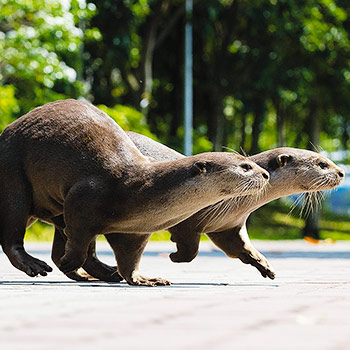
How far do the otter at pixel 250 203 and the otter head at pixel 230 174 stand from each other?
2.70 ft

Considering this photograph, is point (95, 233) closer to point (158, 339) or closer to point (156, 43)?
point (158, 339)

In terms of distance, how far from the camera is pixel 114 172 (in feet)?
28.5

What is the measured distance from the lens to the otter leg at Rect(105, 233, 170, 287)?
887cm

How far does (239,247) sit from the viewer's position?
9.62 meters

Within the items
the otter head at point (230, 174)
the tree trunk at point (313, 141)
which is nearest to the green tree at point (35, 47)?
the tree trunk at point (313, 141)

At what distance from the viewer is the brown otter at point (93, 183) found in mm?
8492

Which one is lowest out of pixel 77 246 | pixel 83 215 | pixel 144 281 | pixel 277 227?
pixel 277 227

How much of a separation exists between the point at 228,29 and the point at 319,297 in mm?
28711

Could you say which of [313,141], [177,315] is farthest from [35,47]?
[177,315]

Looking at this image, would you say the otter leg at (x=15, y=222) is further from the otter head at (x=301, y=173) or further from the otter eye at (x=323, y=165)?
the otter eye at (x=323, y=165)

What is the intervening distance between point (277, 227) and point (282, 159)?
28910mm

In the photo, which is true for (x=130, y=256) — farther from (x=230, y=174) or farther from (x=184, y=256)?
(x=230, y=174)

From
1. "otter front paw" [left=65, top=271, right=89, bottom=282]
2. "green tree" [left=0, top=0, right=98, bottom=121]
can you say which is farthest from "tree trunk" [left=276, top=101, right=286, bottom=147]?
"otter front paw" [left=65, top=271, right=89, bottom=282]

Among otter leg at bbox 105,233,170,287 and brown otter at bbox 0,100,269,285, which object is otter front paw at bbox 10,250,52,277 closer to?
brown otter at bbox 0,100,269,285
